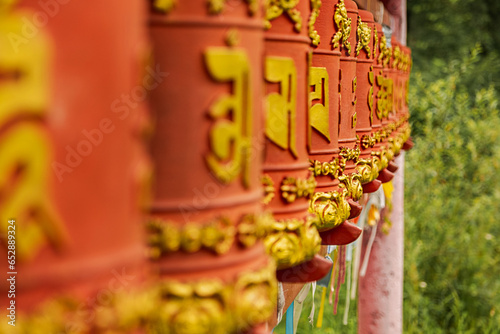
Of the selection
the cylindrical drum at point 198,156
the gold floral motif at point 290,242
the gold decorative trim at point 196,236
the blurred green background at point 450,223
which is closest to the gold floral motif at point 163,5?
the cylindrical drum at point 198,156

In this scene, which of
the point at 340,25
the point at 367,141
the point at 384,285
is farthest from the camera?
the point at 384,285

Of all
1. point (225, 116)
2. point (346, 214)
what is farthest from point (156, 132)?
point (346, 214)

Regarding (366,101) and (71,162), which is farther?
(366,101)

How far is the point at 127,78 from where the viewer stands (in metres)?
0.33

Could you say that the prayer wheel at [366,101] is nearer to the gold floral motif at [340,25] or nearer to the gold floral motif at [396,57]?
the gold floral motif at [340,25]

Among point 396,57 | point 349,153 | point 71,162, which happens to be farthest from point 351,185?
point 396,57

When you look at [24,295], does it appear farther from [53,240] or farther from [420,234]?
[420,234]

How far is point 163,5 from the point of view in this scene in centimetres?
40

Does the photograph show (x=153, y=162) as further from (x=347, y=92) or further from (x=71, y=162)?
(x=347, y=92)

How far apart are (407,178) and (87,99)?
329 centimetres

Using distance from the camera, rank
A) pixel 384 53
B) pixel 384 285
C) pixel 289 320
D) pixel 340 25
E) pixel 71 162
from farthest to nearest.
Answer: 1. pixel 384 285
2. pixel 384 53
3. pixel 289 320
4. pixel 340 25
5. pixel 71 162

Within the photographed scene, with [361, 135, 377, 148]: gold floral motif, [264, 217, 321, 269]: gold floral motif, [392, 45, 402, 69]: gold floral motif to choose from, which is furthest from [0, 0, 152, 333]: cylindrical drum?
[392, 45, 402, 69]: gold floral motif

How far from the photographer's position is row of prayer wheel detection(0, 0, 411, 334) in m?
0.30

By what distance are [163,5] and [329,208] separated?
0.39 meters
